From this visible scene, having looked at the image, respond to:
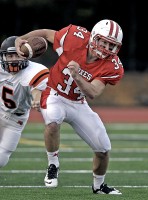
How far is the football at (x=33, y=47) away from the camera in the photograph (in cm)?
763

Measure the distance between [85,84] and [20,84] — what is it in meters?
0.98

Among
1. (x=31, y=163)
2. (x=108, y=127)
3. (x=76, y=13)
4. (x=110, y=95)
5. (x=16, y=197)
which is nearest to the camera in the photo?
(x=16, y=197)

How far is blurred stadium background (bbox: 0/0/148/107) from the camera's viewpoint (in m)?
27.0

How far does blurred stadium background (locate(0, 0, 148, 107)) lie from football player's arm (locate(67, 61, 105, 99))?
1907 centimetres

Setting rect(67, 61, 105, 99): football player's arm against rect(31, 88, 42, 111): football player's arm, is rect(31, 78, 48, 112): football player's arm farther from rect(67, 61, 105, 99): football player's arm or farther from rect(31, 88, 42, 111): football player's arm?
rect(67, 61, 105, 99): football player's arm

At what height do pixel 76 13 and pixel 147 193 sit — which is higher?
pixel 147 193

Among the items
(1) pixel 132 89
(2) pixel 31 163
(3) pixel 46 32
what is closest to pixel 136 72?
(1) pixel 132 89

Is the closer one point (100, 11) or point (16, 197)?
point (16, 197)

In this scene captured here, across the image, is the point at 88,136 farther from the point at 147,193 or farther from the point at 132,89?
the point at 132,89

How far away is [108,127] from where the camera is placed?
1786 centimetres

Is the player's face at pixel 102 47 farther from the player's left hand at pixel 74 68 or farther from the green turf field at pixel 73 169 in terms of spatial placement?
the green turf field at pixel 73 169

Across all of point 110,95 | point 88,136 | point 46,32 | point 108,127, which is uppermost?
point 46,32

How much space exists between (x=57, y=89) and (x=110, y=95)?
18382mm

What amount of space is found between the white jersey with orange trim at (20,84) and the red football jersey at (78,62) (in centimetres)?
13
